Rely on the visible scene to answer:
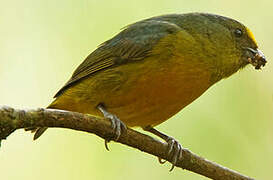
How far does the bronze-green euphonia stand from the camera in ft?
15.0

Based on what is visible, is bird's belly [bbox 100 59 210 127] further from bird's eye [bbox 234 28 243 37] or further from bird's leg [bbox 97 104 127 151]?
bird's eye [bbox 234 28 243 37]

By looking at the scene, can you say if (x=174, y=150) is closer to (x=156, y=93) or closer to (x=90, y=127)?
(x=156, y=93)

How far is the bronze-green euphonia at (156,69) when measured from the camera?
4.56m

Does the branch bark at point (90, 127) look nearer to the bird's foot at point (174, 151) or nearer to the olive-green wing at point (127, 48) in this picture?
the bird's foot at point (174, 151)

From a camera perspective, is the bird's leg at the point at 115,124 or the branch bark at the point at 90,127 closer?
the branch bark at the point at 90,127

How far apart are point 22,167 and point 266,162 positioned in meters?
2.54

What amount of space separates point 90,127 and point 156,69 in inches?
46.5

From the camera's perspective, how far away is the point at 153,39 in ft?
16.0

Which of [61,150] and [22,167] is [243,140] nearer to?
[61,150]

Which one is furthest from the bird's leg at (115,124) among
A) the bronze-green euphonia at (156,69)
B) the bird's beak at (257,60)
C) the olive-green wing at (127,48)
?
the bird's beak at (257,60)

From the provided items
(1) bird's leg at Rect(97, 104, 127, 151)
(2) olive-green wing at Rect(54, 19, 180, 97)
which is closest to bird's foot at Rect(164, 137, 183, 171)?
(1) bird's leg at Rect(97, 104, 127, 151)

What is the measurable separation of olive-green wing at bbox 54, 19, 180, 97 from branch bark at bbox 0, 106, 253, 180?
980 millimetres

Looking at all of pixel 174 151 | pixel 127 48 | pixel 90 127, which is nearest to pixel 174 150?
pixel 174 151

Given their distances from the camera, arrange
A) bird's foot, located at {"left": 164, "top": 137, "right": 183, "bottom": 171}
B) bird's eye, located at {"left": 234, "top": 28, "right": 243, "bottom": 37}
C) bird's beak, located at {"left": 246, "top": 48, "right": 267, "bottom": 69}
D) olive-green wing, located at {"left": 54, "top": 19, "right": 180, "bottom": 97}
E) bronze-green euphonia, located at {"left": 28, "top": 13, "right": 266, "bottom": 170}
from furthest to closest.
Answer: bird's eye, located at {"left": 234, "top": 28, "right": 243, "bottom": 37}
bird's beak, located at {"left": 246, "top": 48, "right": 267, "bottom": 69}
olive-green wing, located at {"left": 54, "top": 19, "right": 180, "bottom": 97}
bronze-green euphonia, located at {"left": 28, "top": 13, "right": 266, "bottom": 170}
bird's foot, located at {"left": 164, "top": 137, "right": 183, "bottom": 171}
